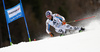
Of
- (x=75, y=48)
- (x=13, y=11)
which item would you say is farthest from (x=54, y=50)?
(x=13, y=11)

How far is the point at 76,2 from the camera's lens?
40.3ft

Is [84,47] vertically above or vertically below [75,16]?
below

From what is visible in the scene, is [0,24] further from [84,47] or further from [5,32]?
[84,47]

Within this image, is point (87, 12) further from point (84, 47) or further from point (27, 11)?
point (84, 47)

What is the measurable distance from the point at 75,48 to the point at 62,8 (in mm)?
10050

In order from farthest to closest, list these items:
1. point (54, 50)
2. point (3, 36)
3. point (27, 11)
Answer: point (27, 11) → point (3, 36) → point (54, 50)

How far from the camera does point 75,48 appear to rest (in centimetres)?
183

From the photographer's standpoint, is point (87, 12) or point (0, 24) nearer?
point (0, 24)

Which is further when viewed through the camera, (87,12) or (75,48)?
(87,12)

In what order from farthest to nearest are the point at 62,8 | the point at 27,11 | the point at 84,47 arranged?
1. the point at 62,8
2. the point at 27,11
3. the point at 84,47

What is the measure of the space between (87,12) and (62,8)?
9.19 ft

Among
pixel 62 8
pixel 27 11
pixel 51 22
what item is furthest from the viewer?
pixel 62 8

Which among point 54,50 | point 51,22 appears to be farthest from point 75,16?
point 54,50

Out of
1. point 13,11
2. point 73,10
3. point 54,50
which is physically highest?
point 73,10
